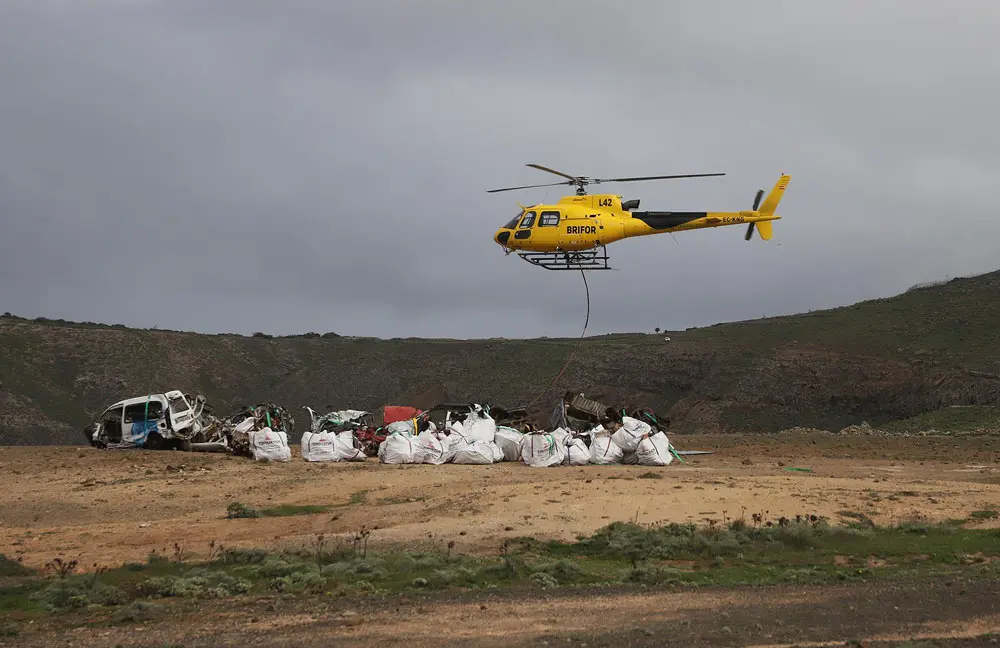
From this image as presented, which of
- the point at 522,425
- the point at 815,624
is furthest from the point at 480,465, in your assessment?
the point at 815,624

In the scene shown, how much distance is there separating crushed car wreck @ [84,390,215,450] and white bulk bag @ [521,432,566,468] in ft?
34.5

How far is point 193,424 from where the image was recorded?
29516 mm

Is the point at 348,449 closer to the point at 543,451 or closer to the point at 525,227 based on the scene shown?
the point at 543,451

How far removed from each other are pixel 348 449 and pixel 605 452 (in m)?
7.42

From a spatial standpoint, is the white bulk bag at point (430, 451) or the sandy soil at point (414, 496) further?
the white bulk bag at point (430, 451)

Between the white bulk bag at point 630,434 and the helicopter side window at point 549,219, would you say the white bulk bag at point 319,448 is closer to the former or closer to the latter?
the white bulk bag at point 630,434

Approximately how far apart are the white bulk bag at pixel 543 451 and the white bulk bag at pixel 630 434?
1.48m

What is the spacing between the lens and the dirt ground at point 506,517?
31.6 feet

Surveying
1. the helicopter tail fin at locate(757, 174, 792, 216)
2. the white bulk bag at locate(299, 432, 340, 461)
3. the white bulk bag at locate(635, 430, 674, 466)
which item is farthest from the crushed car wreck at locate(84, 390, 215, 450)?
the helicopter tail fin at locate(757, 174, 792, 216)

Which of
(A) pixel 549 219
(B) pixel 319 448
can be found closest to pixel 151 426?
(B) pixel 319 448

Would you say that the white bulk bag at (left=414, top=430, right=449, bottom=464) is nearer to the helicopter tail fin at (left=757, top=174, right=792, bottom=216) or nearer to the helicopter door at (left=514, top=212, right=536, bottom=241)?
the helicopter door at (left=514, top=212, right=536, bottom=241)

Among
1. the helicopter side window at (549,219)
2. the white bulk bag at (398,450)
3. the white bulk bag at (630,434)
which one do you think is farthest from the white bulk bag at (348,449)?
the helicopter side window at (549,219)

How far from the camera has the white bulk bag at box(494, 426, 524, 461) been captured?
26.9m

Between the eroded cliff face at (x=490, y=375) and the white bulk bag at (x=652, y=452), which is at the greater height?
the eroded cliff face at (x=490, y=375)
